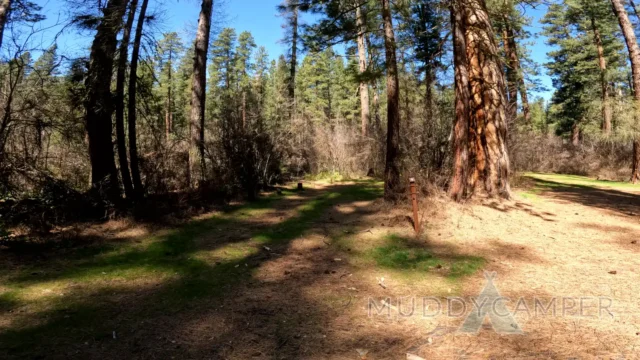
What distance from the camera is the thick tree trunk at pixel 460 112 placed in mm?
7863

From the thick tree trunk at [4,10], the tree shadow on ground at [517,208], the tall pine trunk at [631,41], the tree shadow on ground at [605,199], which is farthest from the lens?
the tall pine trunk at [631,41]

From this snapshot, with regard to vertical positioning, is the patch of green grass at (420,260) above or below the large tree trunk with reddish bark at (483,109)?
below

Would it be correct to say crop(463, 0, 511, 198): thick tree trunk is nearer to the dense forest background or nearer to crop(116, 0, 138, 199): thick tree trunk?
the dense forest background

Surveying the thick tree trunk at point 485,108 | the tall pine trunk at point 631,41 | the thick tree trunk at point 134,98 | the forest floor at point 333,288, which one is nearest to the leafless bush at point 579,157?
the tall pine trunk at point 631,41

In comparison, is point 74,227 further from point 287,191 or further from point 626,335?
point 626,335

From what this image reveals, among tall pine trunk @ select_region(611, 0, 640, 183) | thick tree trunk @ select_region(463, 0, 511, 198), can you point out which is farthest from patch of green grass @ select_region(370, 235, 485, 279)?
tall pine trunk @ select_region(611, 0, 640, 183)

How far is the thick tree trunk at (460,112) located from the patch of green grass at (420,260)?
8.36ft

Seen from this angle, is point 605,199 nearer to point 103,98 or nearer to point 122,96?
point 122,96

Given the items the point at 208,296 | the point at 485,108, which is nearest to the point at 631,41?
the point at 485,108

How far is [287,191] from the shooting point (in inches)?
471

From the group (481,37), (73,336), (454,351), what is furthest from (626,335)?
(481,37)

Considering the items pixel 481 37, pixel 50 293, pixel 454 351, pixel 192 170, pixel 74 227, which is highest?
pixel 481 37

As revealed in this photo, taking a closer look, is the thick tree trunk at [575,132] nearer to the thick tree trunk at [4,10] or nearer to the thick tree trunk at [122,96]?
the thick tree trunk at [122,96]

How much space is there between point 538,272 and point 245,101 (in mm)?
8456
